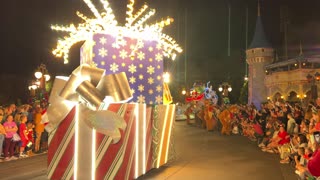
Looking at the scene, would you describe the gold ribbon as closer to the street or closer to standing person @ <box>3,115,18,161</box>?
the street

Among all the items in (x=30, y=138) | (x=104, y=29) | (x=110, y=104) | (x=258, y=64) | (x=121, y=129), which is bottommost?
(x=30, y=138)

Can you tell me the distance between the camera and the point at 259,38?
2416 inches

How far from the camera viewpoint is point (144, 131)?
755 centimetres

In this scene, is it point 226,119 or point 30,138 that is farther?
point 226,119

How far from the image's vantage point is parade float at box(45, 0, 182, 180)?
18.6 feet

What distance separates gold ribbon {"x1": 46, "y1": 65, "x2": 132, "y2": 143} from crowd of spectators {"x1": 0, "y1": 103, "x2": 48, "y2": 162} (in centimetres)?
556

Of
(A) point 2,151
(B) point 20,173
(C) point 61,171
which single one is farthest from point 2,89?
(C) point 61,171

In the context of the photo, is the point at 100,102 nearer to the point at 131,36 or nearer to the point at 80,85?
the point at 80,85

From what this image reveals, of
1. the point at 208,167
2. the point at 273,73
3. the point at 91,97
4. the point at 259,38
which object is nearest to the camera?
the point at 91,97

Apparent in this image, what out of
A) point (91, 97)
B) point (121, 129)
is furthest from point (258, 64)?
point (91, 97)

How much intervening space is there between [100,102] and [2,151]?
23.3ft

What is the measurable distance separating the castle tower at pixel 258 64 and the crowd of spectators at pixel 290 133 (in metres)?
40.7

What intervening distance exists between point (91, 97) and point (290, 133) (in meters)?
8.55

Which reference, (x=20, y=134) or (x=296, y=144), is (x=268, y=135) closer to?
(x=296, y=144)
